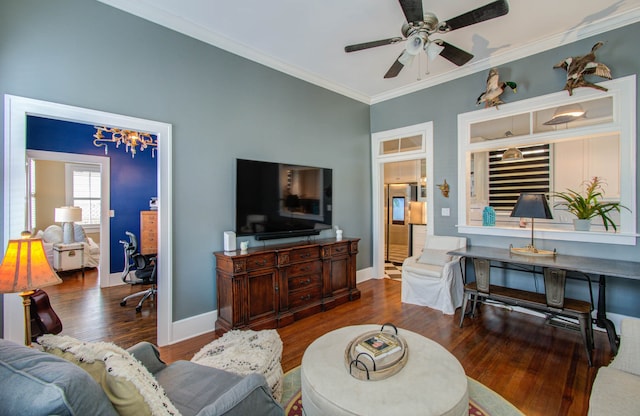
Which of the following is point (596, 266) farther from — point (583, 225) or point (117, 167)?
point (117, 167)

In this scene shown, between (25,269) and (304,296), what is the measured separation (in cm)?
259

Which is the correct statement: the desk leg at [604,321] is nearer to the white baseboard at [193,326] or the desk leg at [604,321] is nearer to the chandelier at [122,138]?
the white baseboard at [193,326]

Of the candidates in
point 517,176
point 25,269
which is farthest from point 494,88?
point 25,269

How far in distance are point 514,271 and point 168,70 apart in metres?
4.75

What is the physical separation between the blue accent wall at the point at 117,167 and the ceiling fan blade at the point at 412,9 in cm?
532

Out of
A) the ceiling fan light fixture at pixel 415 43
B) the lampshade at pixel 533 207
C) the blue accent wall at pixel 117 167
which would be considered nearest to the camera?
the ceiling fan light fixture at pixel 415 43

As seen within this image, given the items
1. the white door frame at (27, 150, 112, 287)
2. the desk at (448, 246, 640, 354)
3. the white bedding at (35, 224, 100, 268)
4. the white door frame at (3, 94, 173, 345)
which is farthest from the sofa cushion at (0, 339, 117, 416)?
the white bedding at (35, 224, 100, 268)

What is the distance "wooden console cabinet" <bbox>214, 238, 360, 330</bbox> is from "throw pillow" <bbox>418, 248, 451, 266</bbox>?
1118 millimetres

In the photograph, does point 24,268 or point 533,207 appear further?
point 533,207

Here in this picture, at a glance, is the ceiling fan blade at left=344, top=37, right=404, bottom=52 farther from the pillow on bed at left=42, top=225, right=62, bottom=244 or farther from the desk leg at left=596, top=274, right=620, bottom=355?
the pillow on bed at left=42, top=225, right=62, bottom=244

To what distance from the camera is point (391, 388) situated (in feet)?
4.89

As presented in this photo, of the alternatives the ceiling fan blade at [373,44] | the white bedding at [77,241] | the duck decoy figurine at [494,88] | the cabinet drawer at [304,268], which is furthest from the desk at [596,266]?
the white bedding at [77,241]

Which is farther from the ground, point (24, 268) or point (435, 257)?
point (24, 268)

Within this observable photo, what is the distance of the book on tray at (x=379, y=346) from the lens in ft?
5.72
